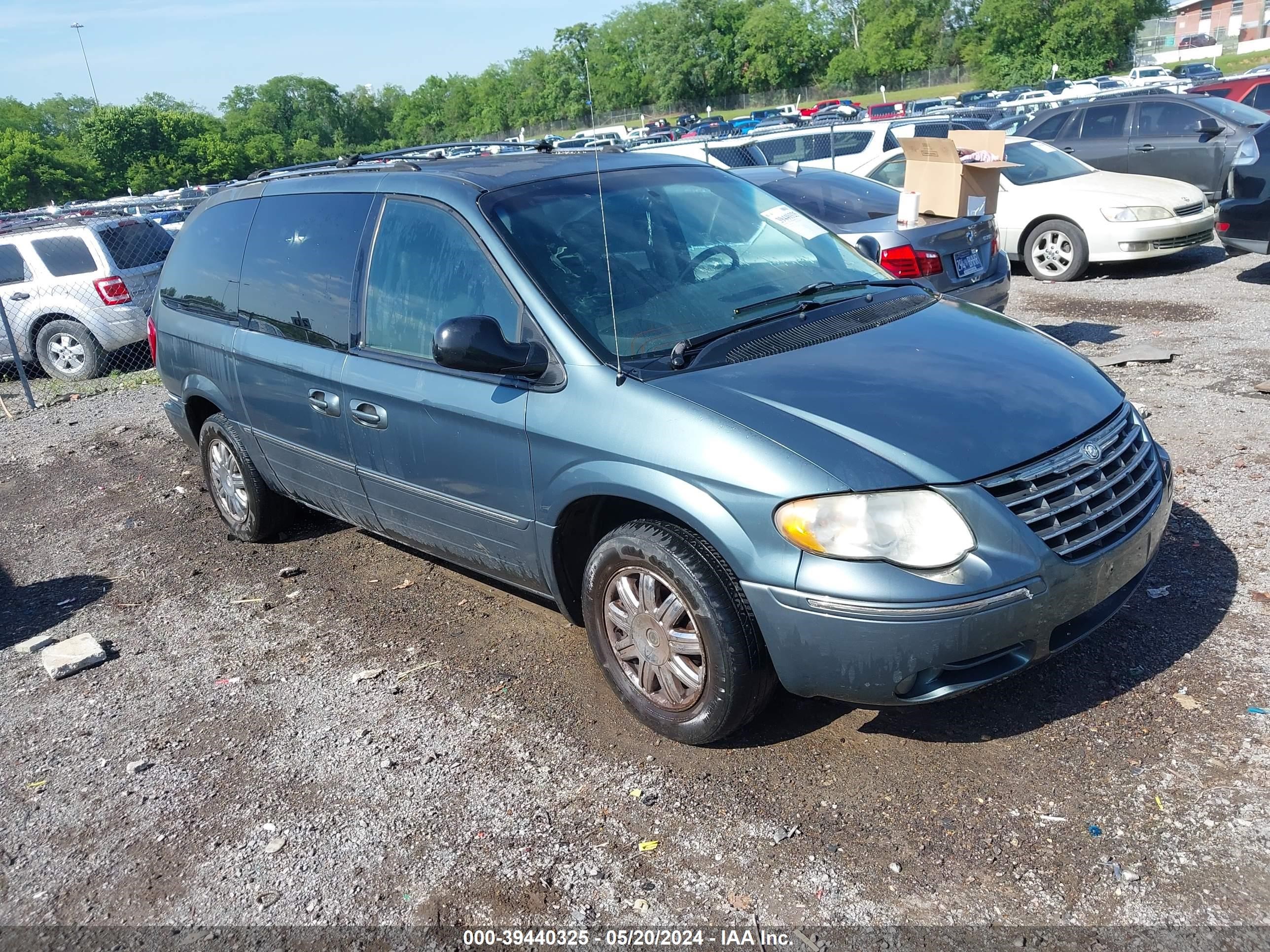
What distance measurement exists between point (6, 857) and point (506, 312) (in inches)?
98.7

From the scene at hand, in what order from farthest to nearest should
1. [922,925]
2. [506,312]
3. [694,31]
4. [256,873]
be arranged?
1. [694,31]
2. [506,312]
3. [256,873]
4. [922,925]

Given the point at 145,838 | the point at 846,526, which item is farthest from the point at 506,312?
the point at 145,838

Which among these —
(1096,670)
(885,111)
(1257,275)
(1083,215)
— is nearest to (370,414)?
(1096,670)

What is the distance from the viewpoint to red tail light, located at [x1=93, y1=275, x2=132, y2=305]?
1152 centimetres

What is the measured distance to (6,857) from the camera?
341 cm

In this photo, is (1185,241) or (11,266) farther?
(11,266)

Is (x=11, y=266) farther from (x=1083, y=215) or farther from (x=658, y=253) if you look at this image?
(x=1083, y=215)

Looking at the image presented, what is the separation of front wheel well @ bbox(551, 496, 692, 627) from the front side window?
10.6m

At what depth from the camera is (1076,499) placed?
3.14 meters

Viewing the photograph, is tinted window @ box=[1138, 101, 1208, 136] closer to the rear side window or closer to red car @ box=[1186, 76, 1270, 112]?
red car @ box=[1186, 76, 1270, 112]

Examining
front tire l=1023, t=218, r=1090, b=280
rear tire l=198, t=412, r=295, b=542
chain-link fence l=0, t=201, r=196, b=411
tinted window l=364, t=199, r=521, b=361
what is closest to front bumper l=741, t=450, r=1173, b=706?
tinted window l=364, t=199, r=521, b=361

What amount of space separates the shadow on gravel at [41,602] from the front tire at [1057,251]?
952 cm

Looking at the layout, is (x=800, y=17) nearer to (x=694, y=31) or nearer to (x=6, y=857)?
(x=694, y=31)

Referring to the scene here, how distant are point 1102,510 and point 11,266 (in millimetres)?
12507
